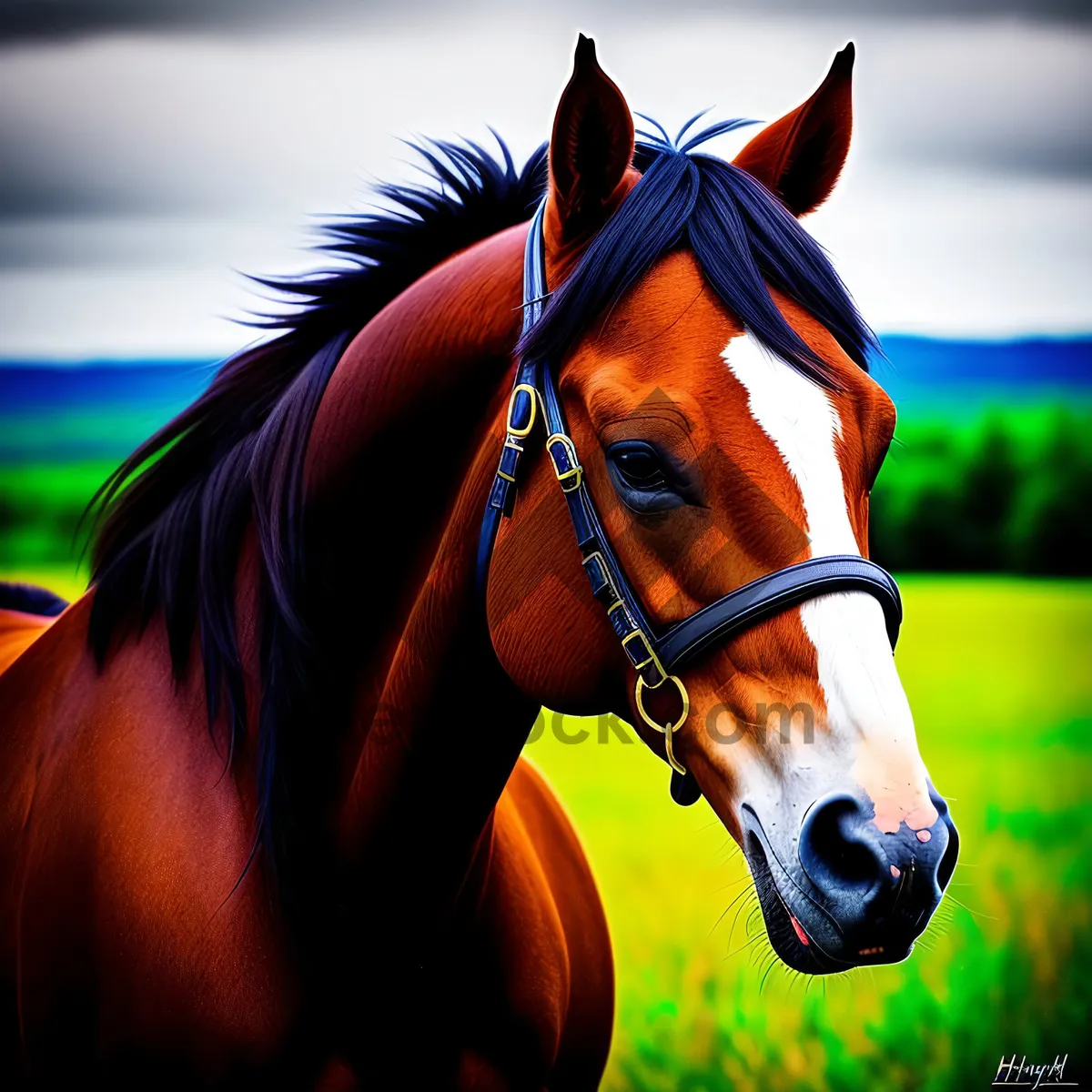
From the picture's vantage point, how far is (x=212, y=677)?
1.59 meters

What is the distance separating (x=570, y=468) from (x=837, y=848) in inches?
22.9

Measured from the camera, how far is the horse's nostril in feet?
3.35

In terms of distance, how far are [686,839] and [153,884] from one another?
2.55 metres

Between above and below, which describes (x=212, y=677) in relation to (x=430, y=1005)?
above

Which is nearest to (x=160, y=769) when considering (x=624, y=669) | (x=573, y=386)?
(x=624, y=669)

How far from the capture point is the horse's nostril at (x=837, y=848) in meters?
1.02

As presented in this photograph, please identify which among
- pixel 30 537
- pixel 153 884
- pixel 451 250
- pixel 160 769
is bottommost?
pixel 30 537

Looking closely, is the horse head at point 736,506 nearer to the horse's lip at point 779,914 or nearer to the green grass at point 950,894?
the horse's lip at point 779,914

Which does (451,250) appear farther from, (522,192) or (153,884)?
(153,884)

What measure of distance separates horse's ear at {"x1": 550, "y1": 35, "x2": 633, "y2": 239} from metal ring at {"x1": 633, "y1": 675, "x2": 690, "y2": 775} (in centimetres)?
65

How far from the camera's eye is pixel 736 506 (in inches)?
46.0

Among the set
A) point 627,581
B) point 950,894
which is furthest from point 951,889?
point 627,581

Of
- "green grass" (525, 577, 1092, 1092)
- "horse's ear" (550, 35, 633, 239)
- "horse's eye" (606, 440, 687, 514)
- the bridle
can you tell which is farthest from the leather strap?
"green grass" (525, 577, 1092, 1092)

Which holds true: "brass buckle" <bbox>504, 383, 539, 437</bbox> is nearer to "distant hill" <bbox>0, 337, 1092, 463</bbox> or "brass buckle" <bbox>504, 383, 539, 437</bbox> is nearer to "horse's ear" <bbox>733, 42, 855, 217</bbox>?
"horse's ear" <bbox>733, 42, 855, 217</bbox>
